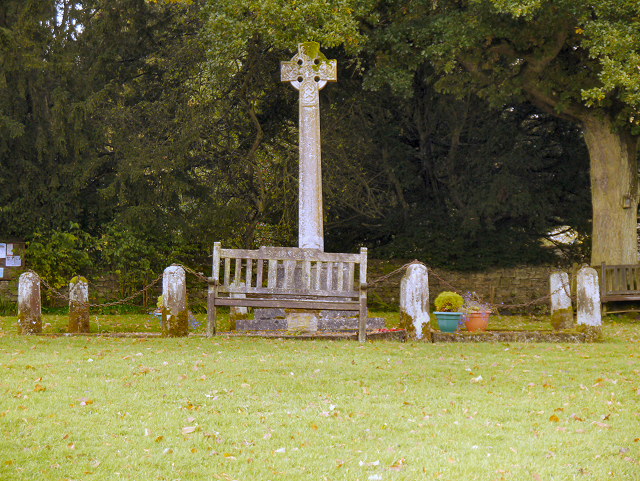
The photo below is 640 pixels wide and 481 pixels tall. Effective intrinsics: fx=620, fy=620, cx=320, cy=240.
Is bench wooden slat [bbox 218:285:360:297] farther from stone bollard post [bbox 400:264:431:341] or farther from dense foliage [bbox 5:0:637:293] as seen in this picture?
dense foliage [bbox 5:0:637:293]

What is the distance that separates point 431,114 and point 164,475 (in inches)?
617

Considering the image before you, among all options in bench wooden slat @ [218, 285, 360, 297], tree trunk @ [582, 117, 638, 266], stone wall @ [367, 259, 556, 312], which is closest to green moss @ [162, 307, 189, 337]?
bench wooden slat @ [218, 285, 360, 297]

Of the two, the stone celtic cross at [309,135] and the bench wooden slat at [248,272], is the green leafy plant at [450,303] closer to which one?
the stone celtic cross at [309,135]

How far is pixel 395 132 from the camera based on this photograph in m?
17.8

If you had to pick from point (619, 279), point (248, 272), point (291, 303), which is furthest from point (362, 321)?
point (619, 279)

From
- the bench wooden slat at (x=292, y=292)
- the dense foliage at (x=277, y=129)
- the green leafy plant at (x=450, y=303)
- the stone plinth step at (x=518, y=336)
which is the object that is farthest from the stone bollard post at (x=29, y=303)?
the dense foliage at (x=277, y=129)

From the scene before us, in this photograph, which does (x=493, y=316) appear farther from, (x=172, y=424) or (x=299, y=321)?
(x=172, y=424)

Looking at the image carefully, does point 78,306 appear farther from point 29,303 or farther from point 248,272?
point 248,272

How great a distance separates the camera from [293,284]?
30.9 feet

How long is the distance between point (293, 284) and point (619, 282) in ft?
30.3

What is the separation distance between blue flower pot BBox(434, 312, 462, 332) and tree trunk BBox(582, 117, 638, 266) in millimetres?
6879

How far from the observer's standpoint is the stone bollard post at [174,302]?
868cm

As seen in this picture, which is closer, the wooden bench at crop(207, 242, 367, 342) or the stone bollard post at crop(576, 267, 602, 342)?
the wooden bench at crop(207, 242, 367, 342)

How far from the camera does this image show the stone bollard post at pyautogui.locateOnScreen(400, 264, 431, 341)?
28.9ft
